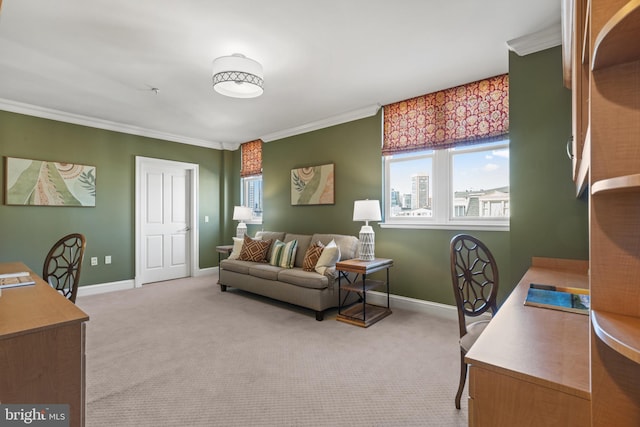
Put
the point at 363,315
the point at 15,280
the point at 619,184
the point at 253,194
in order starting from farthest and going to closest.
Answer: the point at 253,194 < the point at 363,315 < the point at 15,280 < the point at 619,184

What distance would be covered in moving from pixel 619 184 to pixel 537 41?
8.15 feet

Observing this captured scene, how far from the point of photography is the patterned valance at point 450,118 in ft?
10.4

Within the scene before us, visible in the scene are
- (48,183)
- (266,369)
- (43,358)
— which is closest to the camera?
(43,358)

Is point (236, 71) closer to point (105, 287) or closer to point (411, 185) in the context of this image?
point (411, 185)

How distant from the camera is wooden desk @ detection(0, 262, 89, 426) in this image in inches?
45.7

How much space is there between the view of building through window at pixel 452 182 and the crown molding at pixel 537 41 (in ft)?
2.98

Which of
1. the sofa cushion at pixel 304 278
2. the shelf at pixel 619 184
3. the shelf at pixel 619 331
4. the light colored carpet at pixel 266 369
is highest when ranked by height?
the shelf at pixel 619 184

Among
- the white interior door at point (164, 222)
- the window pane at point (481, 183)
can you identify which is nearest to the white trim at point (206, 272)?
the white interior door at point (164, 222)

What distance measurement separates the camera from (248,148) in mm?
6051

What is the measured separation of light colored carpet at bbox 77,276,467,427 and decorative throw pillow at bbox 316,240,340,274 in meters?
0.56

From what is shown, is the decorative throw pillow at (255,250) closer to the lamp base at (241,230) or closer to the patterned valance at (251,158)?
the lamp base at (241,230)

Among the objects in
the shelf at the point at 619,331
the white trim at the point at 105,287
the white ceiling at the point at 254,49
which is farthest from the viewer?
the white trim at the point at 105,287

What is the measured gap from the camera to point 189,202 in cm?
588

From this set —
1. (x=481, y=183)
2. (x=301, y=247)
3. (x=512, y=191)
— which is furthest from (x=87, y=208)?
(x=512, y=191)
